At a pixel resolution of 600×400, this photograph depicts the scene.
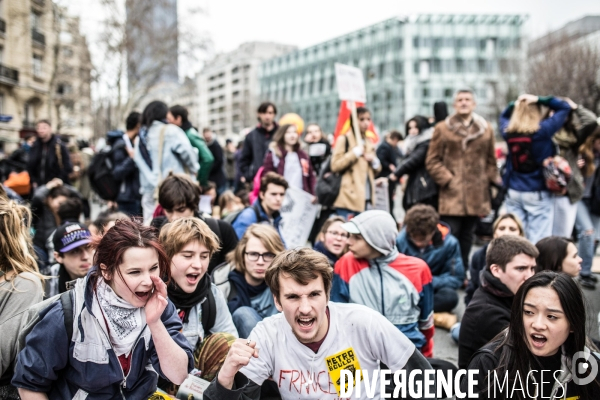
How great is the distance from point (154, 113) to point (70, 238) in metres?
2.40

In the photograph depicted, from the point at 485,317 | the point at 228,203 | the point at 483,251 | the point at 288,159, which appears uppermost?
the point at 288,159

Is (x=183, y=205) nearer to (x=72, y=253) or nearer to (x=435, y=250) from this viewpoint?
(x=72, y=253)

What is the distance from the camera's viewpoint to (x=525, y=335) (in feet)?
7.32

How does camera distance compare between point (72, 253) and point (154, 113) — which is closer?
point (72, 253)

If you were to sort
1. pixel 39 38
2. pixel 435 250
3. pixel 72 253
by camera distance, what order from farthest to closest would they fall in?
1. pixel 39 38
2. pixel 435 250
3. pixel 72 253

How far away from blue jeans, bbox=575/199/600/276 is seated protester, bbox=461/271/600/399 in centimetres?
383

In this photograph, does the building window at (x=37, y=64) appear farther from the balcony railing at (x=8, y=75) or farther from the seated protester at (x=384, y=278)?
the seated protester at (x=384, y=278)

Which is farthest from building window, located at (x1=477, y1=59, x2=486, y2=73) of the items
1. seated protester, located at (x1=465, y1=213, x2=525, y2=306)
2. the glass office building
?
seated protester, located at (x1=465, y1=213, x2=525, y2=306)

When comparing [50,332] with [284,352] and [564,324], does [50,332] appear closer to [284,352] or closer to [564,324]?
[284,352]

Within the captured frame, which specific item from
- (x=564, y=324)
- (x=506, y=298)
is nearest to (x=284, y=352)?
(x=564, y=324)

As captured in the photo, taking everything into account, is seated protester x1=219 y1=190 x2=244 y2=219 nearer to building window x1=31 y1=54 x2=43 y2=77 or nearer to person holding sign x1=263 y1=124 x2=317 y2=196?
person holding sign x1=263 y1=124 x2=317 y2=196

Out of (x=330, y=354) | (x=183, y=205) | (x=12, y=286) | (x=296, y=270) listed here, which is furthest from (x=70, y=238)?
(x=330, y=354)

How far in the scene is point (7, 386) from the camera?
7.91ft

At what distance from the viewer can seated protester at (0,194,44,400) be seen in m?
2.39
